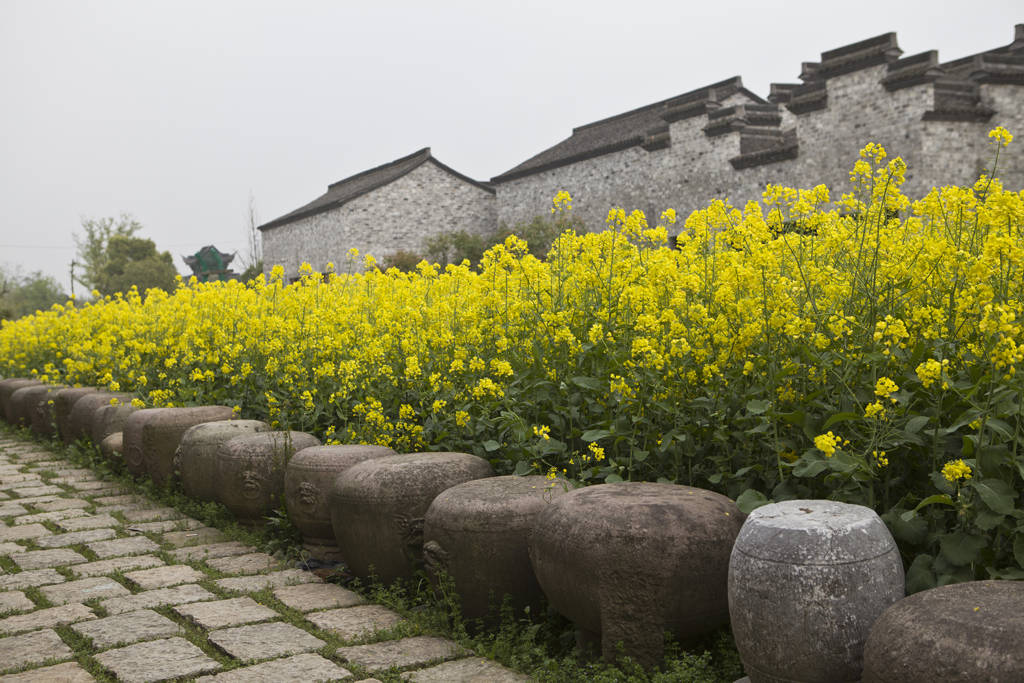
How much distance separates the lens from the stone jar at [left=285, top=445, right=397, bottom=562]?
4566mm

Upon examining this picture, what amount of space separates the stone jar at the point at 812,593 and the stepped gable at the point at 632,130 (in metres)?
18.4

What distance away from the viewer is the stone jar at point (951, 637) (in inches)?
81.0

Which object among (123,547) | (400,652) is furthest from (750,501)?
(123,547)

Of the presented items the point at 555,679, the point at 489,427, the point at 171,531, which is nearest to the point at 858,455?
the point at 555,679

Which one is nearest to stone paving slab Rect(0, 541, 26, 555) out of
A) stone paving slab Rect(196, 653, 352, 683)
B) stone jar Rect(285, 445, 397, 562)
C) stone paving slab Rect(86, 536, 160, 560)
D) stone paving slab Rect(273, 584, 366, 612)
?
stone paving slab Rect(86, 536, 160, 560)

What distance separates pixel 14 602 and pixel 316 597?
4.70 ft

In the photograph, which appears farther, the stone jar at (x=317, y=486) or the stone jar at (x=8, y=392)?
the stone jar at (x=8, y=392)

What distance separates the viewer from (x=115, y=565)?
4.82m

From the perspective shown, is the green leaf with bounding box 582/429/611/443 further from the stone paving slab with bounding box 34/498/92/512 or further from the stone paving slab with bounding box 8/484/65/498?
the stone paving slab with bounding box 8/484/65/498

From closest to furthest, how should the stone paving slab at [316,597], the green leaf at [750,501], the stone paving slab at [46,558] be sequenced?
the green leaf at [750,501], the stone paving slab at [316,597], the stone paving slab at [46,558]

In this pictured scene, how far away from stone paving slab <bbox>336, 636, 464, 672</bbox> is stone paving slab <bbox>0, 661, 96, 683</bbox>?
3.07ft

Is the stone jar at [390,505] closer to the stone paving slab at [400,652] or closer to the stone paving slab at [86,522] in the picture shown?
the stone paving slab at [400,652]

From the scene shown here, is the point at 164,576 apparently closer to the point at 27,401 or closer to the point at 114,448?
the point at 114,448

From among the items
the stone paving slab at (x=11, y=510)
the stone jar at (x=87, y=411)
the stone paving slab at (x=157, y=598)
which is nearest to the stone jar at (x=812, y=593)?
the stone paving slab at (x=157, y=598)
